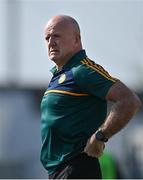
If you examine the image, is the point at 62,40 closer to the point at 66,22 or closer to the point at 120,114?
the point at 66,22

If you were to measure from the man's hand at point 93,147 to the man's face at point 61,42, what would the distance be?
629mm

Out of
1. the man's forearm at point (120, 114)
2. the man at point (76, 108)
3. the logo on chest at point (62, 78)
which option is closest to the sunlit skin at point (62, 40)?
the man at point (76, 108)

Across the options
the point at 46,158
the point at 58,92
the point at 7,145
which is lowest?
the point at 7,145

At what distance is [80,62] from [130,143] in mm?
11536

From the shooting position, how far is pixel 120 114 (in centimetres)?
674

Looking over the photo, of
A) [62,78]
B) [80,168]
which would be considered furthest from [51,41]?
[80,168]

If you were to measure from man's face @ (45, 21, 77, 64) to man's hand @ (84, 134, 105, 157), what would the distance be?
0.63 meters

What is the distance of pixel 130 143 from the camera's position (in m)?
18.5

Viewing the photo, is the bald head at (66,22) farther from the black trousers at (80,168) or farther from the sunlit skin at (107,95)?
the black trousers at (80,168)

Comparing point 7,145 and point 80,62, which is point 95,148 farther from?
point 7,145

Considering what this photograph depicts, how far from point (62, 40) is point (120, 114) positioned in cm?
69

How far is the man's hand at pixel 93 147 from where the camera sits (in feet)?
22.3

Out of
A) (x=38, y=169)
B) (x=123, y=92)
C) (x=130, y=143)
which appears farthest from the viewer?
(x=130, y=143)

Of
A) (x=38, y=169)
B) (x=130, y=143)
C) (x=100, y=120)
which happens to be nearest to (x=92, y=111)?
(x=100, y=120)
